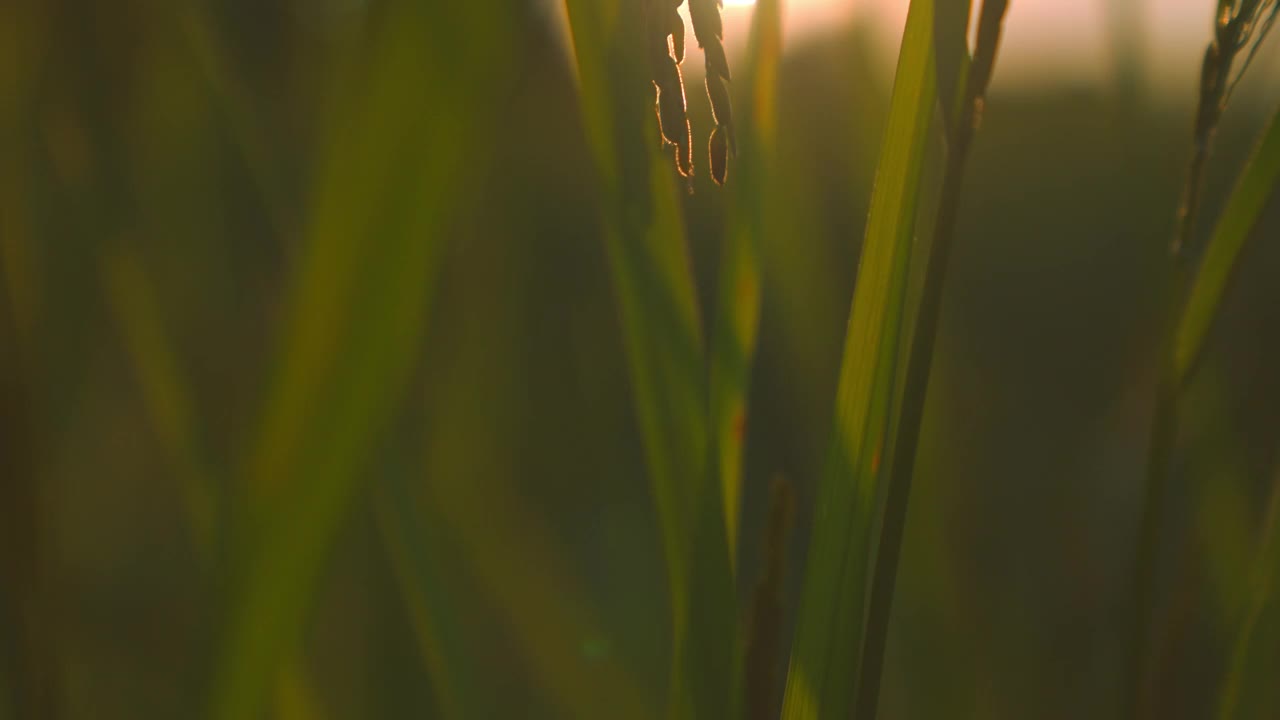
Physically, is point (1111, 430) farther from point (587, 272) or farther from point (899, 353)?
point (587, 272)

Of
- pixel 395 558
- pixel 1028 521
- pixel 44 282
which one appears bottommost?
pixel 1028 521

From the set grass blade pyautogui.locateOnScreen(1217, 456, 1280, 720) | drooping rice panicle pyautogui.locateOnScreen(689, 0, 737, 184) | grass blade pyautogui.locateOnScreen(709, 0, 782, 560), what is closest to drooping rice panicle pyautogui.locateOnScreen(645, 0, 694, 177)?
drooping rice panicle pyautogui.locateOnScreen(689, 0, 737, 184)

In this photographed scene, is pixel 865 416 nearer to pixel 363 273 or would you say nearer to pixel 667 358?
pixel 667 358

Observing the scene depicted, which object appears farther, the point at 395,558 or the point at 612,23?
the point at 395,558

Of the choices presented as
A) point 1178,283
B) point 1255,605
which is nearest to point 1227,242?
point 1178,283

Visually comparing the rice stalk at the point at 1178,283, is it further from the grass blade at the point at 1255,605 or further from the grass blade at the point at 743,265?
the grass blade at the point at 743,265

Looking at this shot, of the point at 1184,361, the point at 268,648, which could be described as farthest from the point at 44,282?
the point at 1184,361
